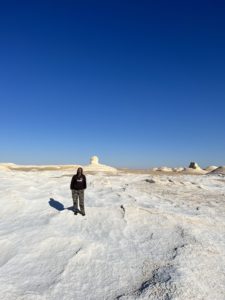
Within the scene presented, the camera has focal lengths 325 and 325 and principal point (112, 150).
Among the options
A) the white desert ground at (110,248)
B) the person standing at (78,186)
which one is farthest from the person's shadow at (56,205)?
the person standing at (78,186)

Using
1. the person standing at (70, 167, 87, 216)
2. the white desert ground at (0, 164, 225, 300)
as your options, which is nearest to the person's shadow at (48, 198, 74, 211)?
the white desert ground at (0, 164, 225, 300)

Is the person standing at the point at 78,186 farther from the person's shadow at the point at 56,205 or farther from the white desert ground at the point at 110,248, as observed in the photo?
the person's shadow at the point at 56,205

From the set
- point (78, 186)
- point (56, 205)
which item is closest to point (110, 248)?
point (78, 186)

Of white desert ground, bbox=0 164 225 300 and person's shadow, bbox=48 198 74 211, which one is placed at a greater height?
person's shadow, bbox=48 198 74 211

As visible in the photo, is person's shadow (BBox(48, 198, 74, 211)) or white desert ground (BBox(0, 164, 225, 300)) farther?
person's shadow (BBox(48, 198, 74, 211))

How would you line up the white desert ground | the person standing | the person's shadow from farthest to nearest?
the person's shadow, the person standing, the white desert ground

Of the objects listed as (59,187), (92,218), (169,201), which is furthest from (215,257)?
(59,187)

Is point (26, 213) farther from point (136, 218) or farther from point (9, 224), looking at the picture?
point (136, 218)

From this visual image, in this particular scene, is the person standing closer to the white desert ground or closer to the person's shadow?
the white desert ground

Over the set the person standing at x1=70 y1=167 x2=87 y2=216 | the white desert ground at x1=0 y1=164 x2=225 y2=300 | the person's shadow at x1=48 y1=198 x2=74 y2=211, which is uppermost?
the person standing at x1=70 y1=167 x2=87 y2=216

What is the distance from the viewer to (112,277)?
8359 millimetres

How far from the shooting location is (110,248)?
10109mm

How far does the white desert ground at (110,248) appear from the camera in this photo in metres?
7.69

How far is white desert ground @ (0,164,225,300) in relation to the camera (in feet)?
25.2
